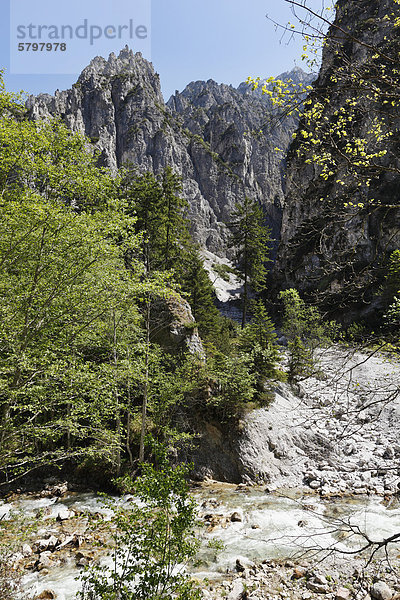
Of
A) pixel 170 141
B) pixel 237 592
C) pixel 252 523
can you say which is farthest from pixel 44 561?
pixel 170 141

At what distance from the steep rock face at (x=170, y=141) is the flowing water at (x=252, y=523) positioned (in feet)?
207

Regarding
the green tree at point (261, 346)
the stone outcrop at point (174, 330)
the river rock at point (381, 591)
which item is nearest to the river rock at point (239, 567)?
the river rock at point (381, 591)

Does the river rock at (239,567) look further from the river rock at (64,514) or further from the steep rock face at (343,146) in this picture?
the steep rock face at (343,146)

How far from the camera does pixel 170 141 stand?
81.1 m

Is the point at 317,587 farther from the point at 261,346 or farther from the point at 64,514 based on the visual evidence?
the point at 261,346

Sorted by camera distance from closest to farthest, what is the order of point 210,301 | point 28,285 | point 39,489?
point 28,285 < point 39,489 < point 210,301

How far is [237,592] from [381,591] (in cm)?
250

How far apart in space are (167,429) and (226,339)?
811 centimetres

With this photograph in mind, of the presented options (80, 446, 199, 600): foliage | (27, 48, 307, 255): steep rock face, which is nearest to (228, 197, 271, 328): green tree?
(80, 446, 199, 600): foliage

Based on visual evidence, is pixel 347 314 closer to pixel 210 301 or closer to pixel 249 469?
pixel 210 301

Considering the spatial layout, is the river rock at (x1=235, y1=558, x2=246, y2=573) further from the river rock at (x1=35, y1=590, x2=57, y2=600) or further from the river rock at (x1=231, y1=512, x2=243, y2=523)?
the river rock at (x1=35, y1=590, x2=57, y2=600)

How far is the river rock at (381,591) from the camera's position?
538 centimetres

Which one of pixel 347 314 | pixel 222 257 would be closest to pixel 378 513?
pixel 347 314

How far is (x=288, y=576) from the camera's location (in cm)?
626
